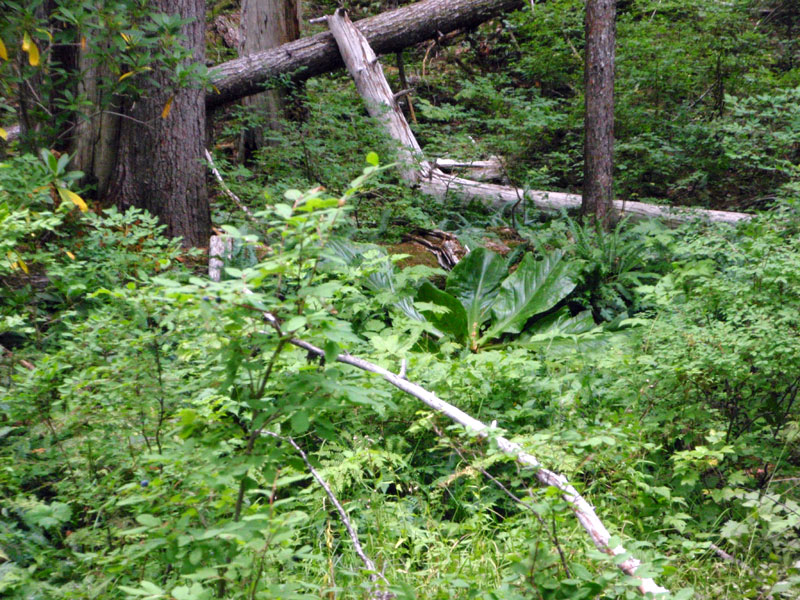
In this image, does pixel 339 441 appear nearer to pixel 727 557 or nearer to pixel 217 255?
pixel 727 557

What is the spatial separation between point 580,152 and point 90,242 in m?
6.25

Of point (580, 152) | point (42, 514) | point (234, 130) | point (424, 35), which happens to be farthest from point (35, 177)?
point (580, 152)

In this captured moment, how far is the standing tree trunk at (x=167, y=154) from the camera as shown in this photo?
4711 mm

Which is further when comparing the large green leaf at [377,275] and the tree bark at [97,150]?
the tree bark at [97,150]

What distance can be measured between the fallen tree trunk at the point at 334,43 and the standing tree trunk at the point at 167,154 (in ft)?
7.60

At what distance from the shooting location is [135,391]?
7.53ft

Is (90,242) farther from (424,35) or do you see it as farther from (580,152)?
(580,152)

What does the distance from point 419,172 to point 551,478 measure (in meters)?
5.38

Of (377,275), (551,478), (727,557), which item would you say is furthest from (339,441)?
(377,275)

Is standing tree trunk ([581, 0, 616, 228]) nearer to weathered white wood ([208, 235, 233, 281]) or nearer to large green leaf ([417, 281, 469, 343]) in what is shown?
large green leaf ([417, 281, 469, 343])

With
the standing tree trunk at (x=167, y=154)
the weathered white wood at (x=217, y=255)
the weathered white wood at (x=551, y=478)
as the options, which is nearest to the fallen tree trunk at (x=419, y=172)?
the standing tree trunk at (x=167, y=154)

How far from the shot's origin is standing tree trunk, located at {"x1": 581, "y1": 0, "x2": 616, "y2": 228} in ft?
20.8

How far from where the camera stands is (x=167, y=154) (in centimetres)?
478

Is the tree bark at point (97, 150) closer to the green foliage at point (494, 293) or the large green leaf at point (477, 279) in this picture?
the green foliage at point (494, 293)
